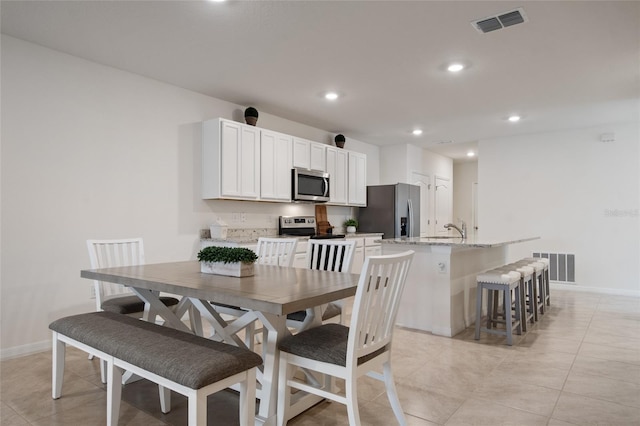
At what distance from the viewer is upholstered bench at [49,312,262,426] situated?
1.53 meters

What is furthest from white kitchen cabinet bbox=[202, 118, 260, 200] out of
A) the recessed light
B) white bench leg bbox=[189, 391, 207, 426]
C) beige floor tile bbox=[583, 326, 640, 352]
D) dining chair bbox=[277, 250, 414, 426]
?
beige floor tile bbox=[583, 326, 640, 352]

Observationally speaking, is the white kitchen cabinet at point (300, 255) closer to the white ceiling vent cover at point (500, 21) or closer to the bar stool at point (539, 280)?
the bar stool at point (539, 280)

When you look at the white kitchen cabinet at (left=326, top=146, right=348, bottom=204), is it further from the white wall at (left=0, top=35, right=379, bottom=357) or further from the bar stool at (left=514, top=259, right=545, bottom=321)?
the bar stool at (left=514, top=259, right=545, bottom=321)

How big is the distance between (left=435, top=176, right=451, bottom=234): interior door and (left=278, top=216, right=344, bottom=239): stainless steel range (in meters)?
3.62

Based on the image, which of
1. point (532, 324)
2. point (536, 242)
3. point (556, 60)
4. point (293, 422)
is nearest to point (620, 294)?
point (536, 242)

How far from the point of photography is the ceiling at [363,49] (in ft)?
8.75

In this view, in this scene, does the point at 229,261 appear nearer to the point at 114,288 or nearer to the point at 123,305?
the point at 123,305

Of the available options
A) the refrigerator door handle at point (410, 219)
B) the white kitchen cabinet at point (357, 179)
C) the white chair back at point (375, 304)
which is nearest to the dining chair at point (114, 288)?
the white chair back at point (375, 304)

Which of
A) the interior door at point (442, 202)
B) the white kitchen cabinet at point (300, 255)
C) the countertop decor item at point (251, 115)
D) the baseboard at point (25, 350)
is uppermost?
the countertop decor item at point (251, 115)

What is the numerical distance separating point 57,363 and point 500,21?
3.60 metres

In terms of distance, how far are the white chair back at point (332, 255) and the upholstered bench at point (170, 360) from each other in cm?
109

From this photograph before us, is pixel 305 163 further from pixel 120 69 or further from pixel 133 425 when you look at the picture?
pixel 133 425

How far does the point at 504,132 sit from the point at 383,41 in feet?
13.6

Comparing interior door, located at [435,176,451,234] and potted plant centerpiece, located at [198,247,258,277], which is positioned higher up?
interior door, located at [435,176,451,234]
